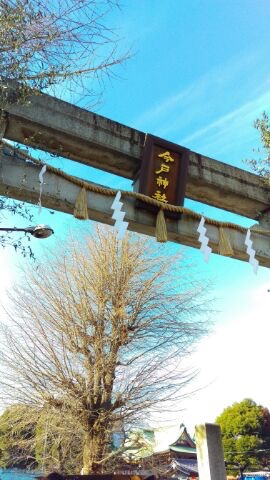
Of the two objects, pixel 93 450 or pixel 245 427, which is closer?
pixel 93 450

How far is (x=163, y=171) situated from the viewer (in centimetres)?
443

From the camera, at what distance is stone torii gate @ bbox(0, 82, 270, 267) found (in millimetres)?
3615

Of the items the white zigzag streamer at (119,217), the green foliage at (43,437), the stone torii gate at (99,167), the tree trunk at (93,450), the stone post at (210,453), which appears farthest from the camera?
the green foliage at (43,437)

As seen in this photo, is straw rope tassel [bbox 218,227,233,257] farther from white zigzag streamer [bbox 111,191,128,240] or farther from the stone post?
the stone post

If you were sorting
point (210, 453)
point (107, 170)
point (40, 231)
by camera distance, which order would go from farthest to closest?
1. point (210, 453)
2. point (107, 170)
3. point (40, 231)

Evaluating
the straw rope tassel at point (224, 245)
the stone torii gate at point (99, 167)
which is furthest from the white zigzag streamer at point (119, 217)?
the straw rope tassel at point (224, 245)

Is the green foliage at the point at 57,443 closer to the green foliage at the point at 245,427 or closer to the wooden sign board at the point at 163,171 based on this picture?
the wooden sign board at the point at 163,171

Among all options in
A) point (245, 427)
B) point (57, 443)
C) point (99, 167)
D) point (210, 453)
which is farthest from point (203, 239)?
point (245, 427)

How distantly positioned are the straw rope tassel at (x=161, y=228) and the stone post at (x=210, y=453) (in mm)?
3363

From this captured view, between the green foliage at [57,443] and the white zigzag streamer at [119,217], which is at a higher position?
the white zigzag streamer at [119,217]

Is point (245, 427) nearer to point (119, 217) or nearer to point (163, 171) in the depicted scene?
point (163, 171)

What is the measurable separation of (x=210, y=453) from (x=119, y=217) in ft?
13.1

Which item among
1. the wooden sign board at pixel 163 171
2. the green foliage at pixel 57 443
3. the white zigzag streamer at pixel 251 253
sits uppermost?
the wooden sign board at pixel 163 171

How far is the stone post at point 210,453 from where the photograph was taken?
5.35 meters
